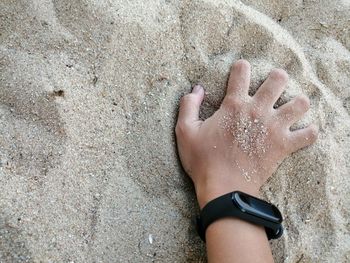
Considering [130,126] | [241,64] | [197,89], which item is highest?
[241,64]

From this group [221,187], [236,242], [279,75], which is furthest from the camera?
[279,75]

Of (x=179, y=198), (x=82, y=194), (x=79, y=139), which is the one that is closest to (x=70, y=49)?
(x=79, y=139)

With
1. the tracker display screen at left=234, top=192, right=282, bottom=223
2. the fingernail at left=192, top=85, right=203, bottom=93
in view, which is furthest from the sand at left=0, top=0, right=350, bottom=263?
the tracker display screen at left=234, top=192, right=282, bottom=223

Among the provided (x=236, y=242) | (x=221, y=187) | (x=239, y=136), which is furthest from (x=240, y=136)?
(x=236, y=242)

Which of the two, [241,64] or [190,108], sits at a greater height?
[241,64]

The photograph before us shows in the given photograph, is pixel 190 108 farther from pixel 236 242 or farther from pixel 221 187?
pixel 236 242

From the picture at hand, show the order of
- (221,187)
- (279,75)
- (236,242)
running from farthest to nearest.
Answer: (279,75)
(221,187)
(236,242)

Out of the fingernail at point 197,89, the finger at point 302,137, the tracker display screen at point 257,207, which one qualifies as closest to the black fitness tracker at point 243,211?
the tracker display screen at point 257,207

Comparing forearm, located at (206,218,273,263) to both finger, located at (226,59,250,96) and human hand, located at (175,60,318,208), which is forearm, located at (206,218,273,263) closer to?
human hand, located at (175,60,318,208)
